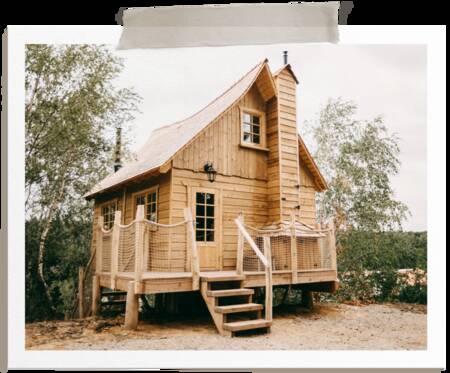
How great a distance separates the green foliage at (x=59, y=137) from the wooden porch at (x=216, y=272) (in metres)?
0.94

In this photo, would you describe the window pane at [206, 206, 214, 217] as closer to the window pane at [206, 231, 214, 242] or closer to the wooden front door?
the wooden front door

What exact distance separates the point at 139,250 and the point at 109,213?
13.7 ft

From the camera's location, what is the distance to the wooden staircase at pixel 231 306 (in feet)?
21.7

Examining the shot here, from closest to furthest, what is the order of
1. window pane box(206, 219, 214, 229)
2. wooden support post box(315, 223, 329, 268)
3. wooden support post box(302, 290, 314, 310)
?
window pane box(206, 219, 214, 229) → wooden support post box(315, 223, 329, 268) → wooden support post box(302, 290, 314, 310)

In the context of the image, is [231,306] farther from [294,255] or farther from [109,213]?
[109,213]

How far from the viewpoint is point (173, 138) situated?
9211mm

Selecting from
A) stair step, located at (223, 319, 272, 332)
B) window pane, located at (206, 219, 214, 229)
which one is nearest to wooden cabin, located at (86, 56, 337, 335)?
window pane, located at (206, 219, 214, 229)

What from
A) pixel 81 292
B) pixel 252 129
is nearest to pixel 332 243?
pixel 252 129

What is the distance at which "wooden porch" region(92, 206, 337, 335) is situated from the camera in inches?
267

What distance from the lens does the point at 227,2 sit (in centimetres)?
653

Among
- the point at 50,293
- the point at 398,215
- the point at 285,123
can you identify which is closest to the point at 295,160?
the point at 285,123

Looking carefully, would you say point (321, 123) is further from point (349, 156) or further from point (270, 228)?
point (270, 228)

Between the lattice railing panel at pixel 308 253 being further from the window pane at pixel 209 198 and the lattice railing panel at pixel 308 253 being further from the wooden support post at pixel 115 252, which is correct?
the wooden support post at pixel 115 252

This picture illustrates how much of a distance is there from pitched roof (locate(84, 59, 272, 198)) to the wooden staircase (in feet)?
7.28
